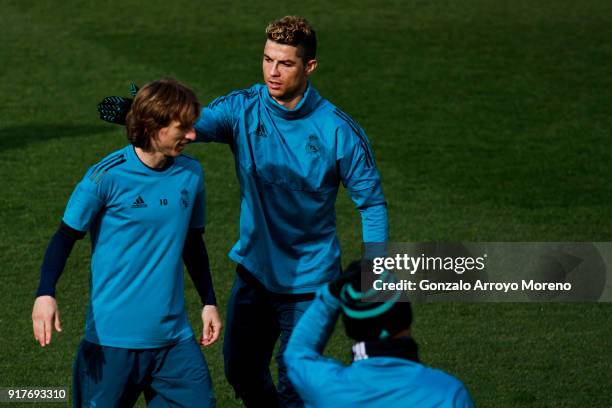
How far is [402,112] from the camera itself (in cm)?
1562

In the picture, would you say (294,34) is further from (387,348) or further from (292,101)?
(387,348)

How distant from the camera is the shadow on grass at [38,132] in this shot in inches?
551

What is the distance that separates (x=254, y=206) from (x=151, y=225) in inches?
43.4

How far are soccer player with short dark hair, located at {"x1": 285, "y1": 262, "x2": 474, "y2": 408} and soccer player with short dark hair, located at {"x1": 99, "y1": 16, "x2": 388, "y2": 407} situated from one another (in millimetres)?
2189

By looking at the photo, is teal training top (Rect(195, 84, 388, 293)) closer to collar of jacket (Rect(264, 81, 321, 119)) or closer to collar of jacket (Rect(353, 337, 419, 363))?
collar of jacket (Rect(264, 81, 321, 119))

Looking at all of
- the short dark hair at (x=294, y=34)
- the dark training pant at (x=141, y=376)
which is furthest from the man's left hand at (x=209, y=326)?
the short dark hair at (x=294, y=34)

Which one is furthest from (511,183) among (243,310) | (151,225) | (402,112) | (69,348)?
(151,225)

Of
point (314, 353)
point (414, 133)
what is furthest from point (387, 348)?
point (414, 133)

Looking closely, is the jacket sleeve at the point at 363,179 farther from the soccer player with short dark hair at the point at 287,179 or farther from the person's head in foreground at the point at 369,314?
Answer: the person's head in foreground at the point at 369,314

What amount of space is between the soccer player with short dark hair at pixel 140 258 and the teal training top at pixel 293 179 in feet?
2.71

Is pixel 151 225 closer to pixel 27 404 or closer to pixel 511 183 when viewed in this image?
pixel 27 404

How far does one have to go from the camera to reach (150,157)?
522 cm

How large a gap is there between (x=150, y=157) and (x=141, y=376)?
3.25ft

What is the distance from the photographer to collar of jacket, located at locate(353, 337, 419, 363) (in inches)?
150
